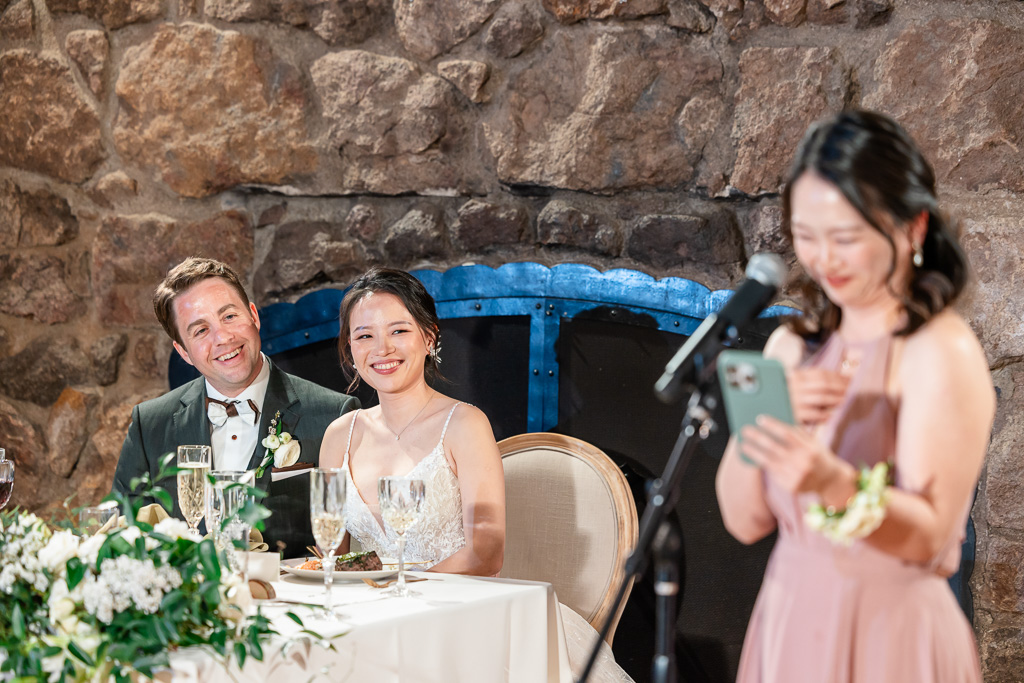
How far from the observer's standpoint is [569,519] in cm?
264

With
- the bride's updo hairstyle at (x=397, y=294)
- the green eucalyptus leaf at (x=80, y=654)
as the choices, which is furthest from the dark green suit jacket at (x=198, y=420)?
the green eucalyptus leaf at (x=80, y=654)

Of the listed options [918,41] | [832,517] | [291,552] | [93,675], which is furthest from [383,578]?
[918,41]

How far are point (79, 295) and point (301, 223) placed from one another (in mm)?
857

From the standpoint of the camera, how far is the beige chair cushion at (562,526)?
2549 millimetres

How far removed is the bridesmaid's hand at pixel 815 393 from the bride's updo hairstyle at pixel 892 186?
10 cm

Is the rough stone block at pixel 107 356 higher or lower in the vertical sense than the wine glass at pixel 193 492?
higher

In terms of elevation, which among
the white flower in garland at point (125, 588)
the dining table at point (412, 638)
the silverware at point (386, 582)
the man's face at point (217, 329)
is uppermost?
the man's face at point (217, 329)

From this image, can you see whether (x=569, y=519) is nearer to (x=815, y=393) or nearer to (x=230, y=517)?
(x=230, y=517)

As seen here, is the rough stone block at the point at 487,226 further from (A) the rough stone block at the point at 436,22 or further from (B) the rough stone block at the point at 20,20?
(B) the rough stone block at the point at 20,20

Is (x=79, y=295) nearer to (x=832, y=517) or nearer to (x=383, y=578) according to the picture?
(x=383, y=578)

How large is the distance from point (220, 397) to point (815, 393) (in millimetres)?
2163

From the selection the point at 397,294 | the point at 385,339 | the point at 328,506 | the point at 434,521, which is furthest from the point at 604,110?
the point at 328,506

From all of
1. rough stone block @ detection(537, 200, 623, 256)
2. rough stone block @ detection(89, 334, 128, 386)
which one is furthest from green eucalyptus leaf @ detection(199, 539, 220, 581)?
rough stone block @ detection(89, 334, 128, 386)

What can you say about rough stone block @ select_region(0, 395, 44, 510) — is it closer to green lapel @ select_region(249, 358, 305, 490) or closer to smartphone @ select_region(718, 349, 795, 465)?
green lapel @ select_region(249, 358, 305, 490)
